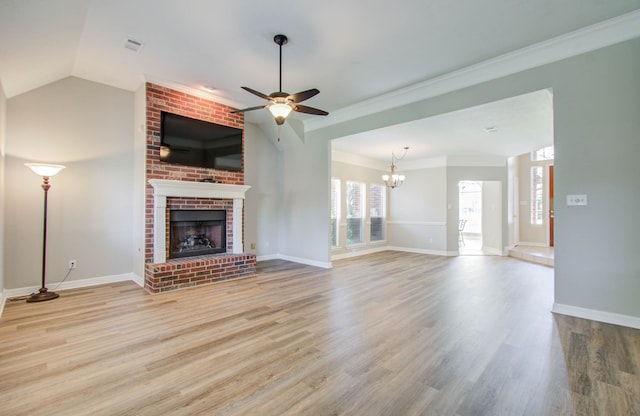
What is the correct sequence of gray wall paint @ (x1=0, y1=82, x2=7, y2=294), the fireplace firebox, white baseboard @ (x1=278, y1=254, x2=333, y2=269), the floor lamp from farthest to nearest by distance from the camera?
white baseboard @ (x1=278, y1=254, x2=333, y2=269), the fireplace firebox, the floor lamp, gray wall paint @ (x1=0, y1=82, x2=7, y2=294)

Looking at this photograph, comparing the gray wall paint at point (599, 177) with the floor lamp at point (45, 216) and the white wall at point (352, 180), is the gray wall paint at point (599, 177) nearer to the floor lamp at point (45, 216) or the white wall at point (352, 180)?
the white wall at point (352, 180)

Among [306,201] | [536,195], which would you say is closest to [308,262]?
[306,201]

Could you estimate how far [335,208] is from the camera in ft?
23.3

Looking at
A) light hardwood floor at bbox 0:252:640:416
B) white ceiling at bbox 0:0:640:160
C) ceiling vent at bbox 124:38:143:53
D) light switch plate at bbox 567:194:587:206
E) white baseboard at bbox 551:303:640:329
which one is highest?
ceiling vent at bbox 124:38:143:53

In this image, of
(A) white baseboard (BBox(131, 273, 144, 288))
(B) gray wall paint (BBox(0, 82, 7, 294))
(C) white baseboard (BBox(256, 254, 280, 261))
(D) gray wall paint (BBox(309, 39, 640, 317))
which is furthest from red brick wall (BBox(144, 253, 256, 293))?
(D) gray wall paint (BBox(309, 39, 640, 317))

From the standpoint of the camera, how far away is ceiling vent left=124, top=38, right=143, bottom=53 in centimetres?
329

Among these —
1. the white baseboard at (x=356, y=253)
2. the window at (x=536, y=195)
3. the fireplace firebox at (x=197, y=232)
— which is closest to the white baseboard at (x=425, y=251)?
the white baseboard at (x=356, y=253)

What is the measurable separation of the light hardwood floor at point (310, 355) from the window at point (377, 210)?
434 centimetres

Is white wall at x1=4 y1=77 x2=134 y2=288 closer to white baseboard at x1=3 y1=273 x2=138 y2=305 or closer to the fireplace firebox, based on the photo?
white baseboard at x1=3 y1=273 x2=138 y2=305

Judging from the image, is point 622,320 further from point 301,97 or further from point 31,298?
point 31,298

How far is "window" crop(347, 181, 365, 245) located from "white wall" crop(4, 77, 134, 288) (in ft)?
15.8

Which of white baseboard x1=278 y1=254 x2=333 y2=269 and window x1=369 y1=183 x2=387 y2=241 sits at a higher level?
window x1=369 y1=183 x2=387 y2=241

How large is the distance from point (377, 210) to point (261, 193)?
3.69 metres

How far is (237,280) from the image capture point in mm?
4711
